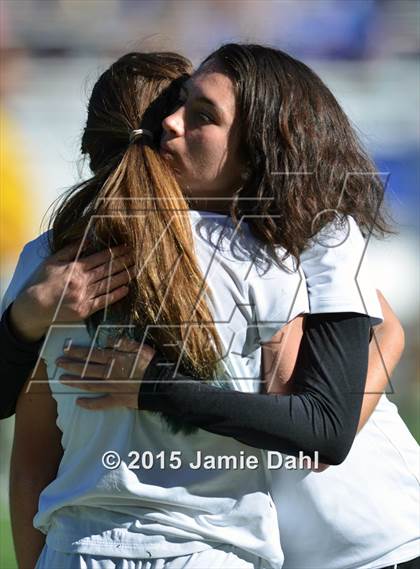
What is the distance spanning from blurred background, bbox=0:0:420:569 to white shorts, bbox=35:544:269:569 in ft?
6.04

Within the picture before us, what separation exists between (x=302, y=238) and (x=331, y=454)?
0.26m

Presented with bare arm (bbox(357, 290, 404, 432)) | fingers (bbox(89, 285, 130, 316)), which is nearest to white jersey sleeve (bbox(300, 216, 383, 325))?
bare arm (bbox(357, 290, 404, 432))

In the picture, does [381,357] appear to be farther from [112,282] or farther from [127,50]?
[127,50]

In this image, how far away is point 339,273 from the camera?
3.66 feet

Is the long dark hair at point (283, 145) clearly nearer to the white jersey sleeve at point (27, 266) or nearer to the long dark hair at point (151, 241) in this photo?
the long dark hair at point (151, 241)

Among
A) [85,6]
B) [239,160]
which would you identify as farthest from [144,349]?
[85,6]

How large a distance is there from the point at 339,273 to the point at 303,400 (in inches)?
6.3

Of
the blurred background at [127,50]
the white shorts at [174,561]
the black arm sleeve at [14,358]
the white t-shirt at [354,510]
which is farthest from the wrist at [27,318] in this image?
the blurred background at [127,50]

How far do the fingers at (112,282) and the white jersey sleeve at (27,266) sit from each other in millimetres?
110

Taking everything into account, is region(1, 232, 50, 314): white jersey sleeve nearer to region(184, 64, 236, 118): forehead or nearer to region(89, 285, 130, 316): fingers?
region(89, 285, 130, 316): fingers

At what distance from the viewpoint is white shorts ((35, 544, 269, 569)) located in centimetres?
104

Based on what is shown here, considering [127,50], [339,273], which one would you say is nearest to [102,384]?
[339,273]

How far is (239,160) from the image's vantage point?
1.20 m

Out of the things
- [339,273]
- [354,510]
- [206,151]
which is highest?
[206,151]
